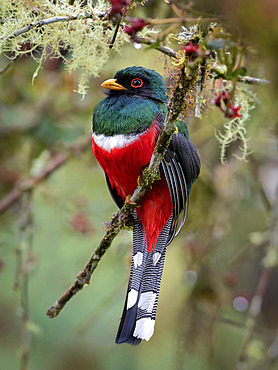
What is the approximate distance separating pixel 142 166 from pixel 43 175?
46.3 inches

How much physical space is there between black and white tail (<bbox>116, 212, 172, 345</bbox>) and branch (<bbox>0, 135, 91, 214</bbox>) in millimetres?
912

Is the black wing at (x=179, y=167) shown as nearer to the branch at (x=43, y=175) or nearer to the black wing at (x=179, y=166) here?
the black wing at (x=179, y=166)

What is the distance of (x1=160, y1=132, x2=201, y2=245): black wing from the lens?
194cm

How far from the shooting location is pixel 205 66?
52.6 inches

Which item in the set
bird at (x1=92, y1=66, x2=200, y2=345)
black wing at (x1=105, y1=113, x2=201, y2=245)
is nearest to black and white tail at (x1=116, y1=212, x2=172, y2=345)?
bird at (x1=92, y1=66, x2=200, y2=345)

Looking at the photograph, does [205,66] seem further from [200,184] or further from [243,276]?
[243,276]

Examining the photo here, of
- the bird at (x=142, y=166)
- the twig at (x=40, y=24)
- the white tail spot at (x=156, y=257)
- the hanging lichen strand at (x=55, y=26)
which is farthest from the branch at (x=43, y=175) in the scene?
the twig at (x=40, y=24)

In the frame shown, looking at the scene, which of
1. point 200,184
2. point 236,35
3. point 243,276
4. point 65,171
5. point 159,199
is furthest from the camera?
point 243,276

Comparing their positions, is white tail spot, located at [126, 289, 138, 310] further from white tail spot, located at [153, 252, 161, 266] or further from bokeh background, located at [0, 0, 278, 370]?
bokeh background, located at [0, 0, 278, 370]

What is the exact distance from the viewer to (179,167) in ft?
6.53

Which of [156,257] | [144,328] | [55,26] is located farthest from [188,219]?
[55,26]

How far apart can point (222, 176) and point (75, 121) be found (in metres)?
1.17

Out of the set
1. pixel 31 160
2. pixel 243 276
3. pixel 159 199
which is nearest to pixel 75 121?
pixel 31 160

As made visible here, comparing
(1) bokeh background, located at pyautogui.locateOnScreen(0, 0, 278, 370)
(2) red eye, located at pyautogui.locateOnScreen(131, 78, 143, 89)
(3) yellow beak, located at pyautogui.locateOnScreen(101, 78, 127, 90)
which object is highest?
(2) red eye, located at pyautogui.locateOnScreen(131, 78, 143, 89)
